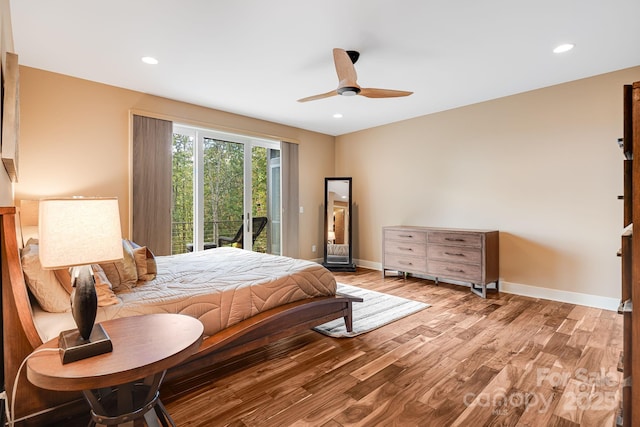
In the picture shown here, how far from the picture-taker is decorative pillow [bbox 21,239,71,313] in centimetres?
154

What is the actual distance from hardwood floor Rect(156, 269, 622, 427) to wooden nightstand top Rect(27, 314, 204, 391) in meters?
0.65

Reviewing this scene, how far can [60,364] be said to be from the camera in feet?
3.79

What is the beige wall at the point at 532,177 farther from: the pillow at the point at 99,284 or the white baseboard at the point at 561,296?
the pillow at the point at 99,284

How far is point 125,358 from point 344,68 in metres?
2.49

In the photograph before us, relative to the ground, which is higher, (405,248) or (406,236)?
(406,236)

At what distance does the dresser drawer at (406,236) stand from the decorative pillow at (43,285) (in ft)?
13.2

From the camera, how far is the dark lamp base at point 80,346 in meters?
1.17

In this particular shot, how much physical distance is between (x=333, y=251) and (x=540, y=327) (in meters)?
3.35

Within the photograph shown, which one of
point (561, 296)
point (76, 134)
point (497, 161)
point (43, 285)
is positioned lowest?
point (561, 296)

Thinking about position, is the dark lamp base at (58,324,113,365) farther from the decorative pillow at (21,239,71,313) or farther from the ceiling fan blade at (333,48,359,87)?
the ceiling fan blade at (333,48,359,87)

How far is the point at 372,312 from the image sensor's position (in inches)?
133

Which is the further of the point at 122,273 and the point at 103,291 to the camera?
the point at 122,273

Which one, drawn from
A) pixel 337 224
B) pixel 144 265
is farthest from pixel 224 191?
pixel 144 265

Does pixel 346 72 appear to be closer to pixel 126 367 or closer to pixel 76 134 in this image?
pixel 126 367
